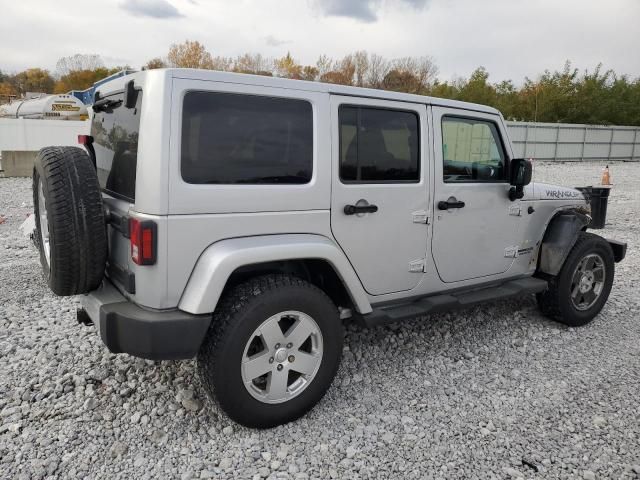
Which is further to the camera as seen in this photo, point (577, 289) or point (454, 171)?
point (577, 289)

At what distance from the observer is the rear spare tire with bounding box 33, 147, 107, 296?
249 cm

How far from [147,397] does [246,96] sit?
1967mm

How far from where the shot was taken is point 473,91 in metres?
37.7

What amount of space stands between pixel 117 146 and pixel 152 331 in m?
1.19

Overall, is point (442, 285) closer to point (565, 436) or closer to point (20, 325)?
point (565, 436)

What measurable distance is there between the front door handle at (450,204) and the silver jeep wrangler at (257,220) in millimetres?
12

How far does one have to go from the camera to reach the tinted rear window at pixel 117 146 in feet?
8.53

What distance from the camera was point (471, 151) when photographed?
365 centimetres

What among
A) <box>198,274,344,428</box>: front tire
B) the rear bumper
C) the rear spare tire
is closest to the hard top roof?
the rear spare tire

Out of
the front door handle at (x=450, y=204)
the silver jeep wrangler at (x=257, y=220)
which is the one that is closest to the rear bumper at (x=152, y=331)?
the silver jeep wrangler at (x=257, y=220)

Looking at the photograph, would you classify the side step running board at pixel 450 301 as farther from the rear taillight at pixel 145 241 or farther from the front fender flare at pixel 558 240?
the rear taillight at pixel 145 241

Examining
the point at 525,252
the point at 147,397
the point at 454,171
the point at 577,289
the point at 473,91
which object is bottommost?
the point at 147,397

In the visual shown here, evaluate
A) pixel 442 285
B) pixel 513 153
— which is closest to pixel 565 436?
pixel 442 285

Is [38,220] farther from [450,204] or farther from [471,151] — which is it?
[471,151]
